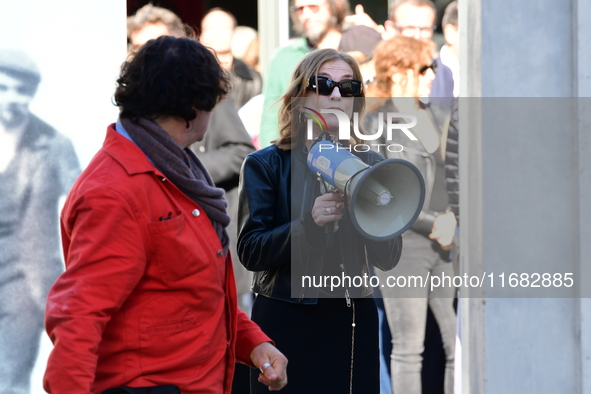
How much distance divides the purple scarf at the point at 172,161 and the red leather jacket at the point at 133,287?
2 centimetres

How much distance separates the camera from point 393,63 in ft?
13.3

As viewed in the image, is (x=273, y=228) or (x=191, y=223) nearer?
(x=191, y=223)

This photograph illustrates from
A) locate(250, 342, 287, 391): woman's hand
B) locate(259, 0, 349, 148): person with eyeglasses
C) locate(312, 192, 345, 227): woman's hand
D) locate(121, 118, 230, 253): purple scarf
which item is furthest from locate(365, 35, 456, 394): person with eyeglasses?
locate(121, 118, 230, 253): purple scarf

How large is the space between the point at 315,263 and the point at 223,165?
1.55 meters

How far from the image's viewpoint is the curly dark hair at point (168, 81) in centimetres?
183

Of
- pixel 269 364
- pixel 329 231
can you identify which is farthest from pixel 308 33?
pixel 269 364

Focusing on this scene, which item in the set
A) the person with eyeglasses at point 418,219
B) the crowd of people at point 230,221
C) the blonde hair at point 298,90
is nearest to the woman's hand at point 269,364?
the crowd of people at point 230,221

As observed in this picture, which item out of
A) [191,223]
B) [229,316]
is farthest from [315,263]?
[191,223]

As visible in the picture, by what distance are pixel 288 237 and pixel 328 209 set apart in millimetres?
168

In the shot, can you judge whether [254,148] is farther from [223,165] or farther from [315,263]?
[315,263]

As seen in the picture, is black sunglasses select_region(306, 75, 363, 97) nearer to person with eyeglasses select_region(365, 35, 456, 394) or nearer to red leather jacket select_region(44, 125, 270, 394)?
red leather jacket select_region(44, 125, 270, 394)

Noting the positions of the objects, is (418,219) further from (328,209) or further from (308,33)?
(328,209)

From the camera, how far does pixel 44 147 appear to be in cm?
400

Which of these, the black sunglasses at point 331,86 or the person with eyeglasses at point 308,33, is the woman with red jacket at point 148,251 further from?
the person with eyeglasses at point 308,33
